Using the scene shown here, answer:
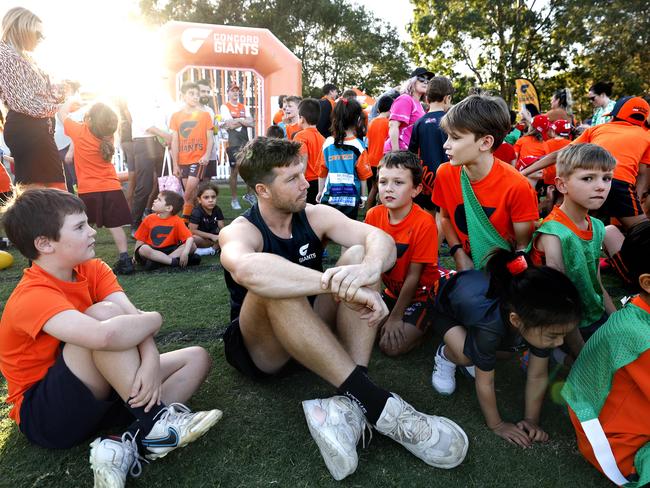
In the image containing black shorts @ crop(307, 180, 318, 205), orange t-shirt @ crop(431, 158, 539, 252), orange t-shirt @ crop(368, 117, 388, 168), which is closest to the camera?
orange t-shirt @ crop(431, 158, 539, 252)

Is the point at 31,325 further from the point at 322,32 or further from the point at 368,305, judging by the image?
the point at 322,32

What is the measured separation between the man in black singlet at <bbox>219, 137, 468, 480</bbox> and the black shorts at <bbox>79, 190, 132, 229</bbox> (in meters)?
2.72

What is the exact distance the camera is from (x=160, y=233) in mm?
4750

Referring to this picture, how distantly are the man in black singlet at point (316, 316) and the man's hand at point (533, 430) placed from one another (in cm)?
39

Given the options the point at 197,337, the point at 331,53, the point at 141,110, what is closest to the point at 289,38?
the point at 331,53

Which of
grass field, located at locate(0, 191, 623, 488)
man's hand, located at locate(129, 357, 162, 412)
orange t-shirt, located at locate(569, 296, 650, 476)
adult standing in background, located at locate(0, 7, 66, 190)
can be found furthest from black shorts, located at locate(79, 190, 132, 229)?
orange t-shirt, located at locate(569, 296, 650, 476)

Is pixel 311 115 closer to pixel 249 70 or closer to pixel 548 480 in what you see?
pixel 548 480

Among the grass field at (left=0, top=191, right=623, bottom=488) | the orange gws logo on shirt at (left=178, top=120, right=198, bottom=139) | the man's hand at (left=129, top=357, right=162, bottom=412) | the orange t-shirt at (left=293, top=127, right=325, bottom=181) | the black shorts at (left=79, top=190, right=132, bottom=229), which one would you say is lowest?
the grass field at (left=0, top=191, right=623, bottom=488)

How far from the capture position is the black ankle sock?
5.78 ft

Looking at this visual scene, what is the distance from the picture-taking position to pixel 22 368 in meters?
1.75

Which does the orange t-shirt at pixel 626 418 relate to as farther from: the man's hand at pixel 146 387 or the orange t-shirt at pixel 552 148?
the orange t-shirt at pixel 552 148

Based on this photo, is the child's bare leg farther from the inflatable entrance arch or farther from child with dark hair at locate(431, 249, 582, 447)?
the inflatable entrance arch

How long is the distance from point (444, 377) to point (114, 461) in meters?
1.52

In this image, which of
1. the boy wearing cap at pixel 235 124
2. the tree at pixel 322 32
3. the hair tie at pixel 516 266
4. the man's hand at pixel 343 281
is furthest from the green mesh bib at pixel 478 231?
the tree at pixel 322 32
